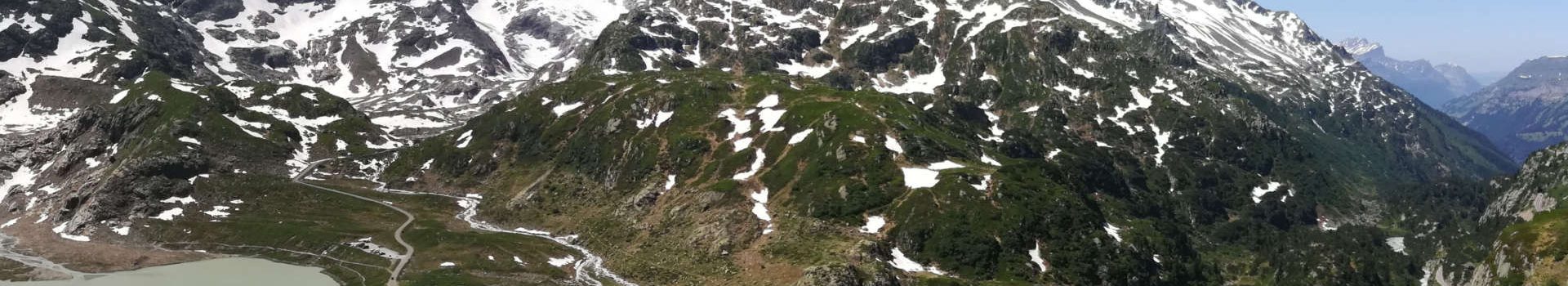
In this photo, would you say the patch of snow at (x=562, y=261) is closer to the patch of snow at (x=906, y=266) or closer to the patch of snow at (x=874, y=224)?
the patch of snow at (x=874, y=224)

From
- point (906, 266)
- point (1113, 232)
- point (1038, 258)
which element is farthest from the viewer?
point (1113, 232)

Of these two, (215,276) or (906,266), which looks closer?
(906,266)

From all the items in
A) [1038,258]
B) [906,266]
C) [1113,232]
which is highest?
[906,266]

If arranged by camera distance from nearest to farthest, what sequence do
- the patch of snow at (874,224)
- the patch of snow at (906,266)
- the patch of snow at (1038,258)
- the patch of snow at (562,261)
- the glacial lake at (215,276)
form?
the patch of snow at (906,266), the patch of snow at (1038,258), the patch of snow at (874,224), the glacial lake at (215,276), the patch of snow at (562,261)

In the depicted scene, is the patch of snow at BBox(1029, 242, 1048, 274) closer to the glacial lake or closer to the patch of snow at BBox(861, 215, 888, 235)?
the patch of snow at BBox(861, 215, 888, 235)

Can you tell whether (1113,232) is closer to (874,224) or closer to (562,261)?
(874,224)

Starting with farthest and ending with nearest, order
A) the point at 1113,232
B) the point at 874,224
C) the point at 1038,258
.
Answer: the point at 1113,232 → the point at 874,224 → the point at 1038,258

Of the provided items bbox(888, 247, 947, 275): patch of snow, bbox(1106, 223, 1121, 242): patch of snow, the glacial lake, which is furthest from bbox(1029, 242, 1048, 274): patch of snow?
the glacial lake

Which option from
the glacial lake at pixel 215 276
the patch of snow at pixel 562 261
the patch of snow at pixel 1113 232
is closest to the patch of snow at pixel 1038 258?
the patch of snow at pixel 1113 232

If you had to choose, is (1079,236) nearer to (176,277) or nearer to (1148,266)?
(1148,266)

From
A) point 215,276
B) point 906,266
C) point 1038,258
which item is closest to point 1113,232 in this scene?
point 1038,258

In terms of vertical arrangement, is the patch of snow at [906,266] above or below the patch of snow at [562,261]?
above
